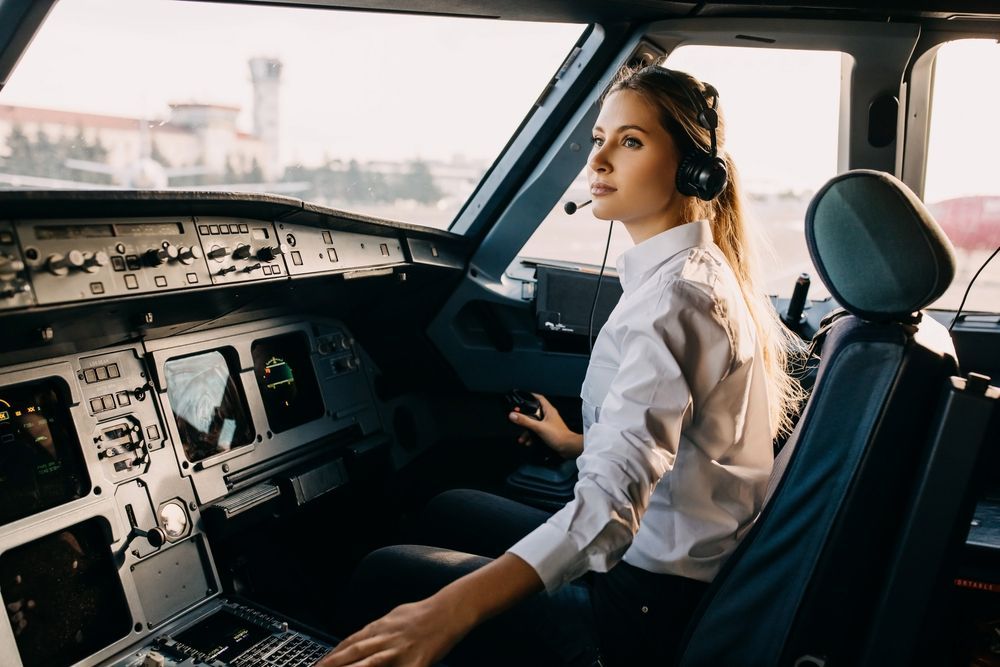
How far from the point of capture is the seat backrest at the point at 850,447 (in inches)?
36.7

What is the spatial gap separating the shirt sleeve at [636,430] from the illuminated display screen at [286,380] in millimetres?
1383

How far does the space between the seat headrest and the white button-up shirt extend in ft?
0.46

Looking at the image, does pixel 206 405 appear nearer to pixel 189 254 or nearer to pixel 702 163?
pixel 189 254

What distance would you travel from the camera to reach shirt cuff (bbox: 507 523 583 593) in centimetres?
88

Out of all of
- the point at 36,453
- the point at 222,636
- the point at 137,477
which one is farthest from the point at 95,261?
the point at 222,636

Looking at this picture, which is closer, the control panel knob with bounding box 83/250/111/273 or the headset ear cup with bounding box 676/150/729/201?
the headset ear cup with bounding box 676/150/729/201

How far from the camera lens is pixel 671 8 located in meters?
2.06

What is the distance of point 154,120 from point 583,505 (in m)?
1.69

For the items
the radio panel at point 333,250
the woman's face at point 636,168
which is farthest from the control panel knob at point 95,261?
the woman's face at point 636,168

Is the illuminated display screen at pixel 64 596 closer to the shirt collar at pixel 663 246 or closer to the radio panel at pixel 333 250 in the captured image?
the radio panel at pixel 333 250

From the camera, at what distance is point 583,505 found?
2.97 feet

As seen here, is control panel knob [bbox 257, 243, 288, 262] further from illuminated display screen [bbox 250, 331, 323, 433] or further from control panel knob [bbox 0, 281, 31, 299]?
control panel knob [bbox 0, 281, 31, 299]

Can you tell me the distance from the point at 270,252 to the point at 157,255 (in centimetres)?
31

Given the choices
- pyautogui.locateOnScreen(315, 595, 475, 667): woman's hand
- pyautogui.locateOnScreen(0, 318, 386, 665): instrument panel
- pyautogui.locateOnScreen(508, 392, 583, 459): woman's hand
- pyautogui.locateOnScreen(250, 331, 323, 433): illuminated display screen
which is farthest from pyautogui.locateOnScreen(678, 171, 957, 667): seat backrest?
pyautogui.locateOnScreen(250, 331, 323, 433): illuminated display screen
